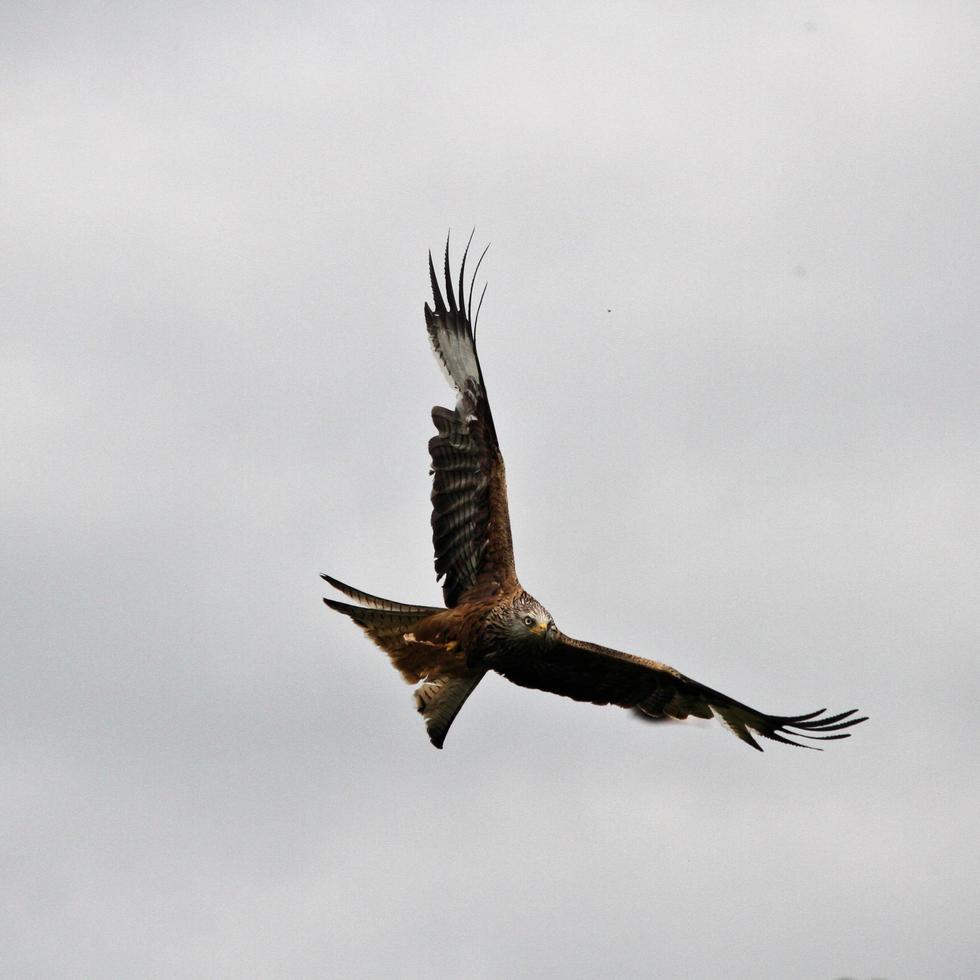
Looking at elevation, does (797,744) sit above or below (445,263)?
below

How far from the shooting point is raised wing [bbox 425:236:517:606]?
667 inches

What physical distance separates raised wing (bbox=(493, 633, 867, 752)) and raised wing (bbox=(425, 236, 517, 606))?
33.4 inches

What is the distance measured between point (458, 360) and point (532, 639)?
9.01 feet

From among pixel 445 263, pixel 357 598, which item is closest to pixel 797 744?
pixel 357 598

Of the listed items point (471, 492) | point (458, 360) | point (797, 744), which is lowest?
point (797, 744)

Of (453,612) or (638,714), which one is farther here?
(638,714)

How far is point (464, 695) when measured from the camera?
56.4 feet

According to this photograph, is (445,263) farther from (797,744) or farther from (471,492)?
(797,744)

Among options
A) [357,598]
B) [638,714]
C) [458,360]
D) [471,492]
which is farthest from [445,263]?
[638,714]

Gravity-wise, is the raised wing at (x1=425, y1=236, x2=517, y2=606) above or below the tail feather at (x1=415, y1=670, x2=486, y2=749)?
above

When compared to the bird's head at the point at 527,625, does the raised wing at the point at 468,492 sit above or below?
above

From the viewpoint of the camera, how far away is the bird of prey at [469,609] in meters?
16.6

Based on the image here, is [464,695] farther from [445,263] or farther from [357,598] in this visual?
[445,263]

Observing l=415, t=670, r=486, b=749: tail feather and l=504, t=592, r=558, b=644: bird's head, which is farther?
l=415, t=670, r=486, b=749: tail feather
